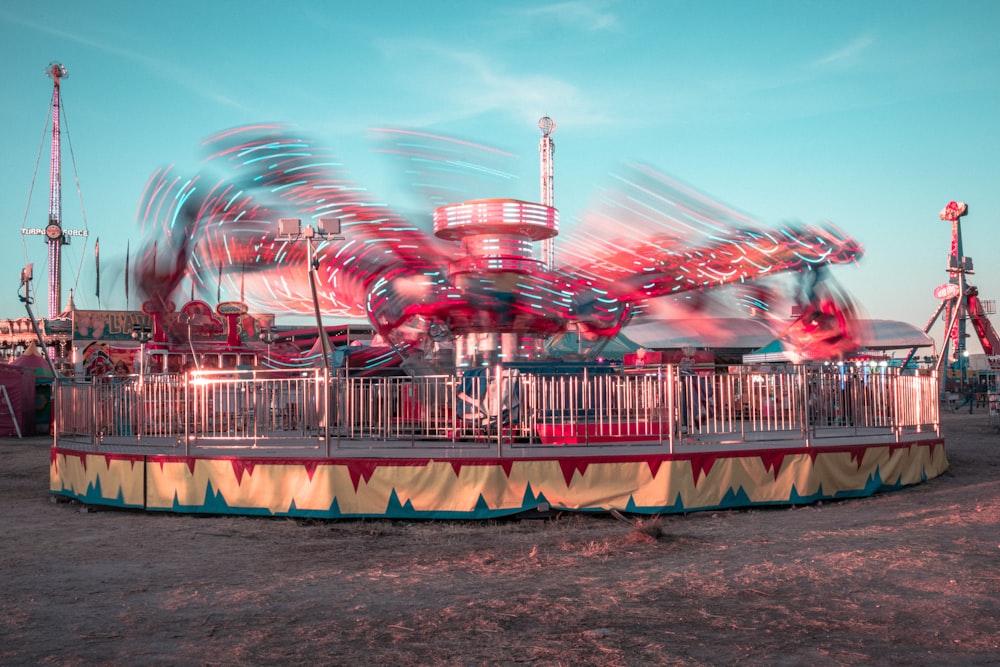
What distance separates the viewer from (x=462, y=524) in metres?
11.3

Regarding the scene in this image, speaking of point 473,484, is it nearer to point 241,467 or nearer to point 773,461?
point 241,467

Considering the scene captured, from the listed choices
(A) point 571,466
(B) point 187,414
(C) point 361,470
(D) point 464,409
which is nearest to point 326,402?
(C) point 361,470

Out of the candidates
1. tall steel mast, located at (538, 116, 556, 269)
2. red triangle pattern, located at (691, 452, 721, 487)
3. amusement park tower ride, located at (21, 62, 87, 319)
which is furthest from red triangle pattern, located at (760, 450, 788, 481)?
amusement park tower ride, located at (21, 62, 87, 319)

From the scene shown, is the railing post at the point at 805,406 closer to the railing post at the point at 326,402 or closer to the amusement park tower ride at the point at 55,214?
the railing post at the point at 326,402

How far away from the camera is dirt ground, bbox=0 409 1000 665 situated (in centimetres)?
573

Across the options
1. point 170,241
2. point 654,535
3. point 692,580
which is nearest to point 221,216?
point 170,241

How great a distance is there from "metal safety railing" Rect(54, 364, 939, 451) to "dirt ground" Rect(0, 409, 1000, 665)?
132 centimetres

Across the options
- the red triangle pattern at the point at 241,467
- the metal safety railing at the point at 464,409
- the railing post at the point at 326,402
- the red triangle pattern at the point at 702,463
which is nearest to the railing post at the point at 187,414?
the metal safety railing at the point at 464,409

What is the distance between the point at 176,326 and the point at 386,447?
28.6m

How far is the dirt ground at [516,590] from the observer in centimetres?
573

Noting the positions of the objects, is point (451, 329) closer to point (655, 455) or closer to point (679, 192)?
point (679, 192)

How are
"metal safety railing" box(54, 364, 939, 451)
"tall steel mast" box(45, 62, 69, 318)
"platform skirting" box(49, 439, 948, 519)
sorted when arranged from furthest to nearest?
"tall steel mast" box(45, 62, 69, 318), "metal safety railing" box(54, 364, 939, 451), "platform skirting" box(49, 439, 948, 519)

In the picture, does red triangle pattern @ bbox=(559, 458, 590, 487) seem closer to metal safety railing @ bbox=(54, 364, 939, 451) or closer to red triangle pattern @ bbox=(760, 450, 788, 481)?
metal safety railing @ bbox=(54, 364, 939, 451)

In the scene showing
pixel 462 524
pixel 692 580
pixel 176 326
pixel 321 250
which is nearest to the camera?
pixel 692 580
